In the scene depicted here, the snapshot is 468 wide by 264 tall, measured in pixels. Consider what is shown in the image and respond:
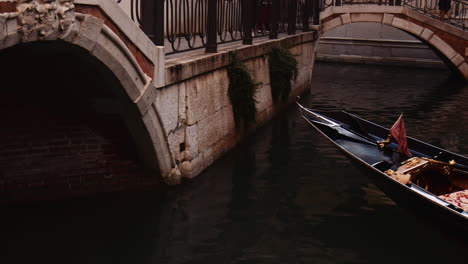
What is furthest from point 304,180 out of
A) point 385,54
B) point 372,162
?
point 385,54

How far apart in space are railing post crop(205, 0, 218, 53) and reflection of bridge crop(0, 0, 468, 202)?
0.01 meters

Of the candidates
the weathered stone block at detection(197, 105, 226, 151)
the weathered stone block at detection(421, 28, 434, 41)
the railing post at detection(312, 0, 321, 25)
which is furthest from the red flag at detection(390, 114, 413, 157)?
the weathered stone block at detection(421, 28, 434, 41)

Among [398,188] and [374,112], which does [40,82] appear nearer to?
[398,188]

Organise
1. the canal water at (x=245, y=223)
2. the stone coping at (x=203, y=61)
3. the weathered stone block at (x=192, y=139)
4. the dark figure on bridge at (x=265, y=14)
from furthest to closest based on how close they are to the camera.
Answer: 1. the dark figure on bridge at (x=265, y=14)
2. the weathered stone block at (x=192, y=139)
3. the stone coping at (x=203, y=61)
4. the canal water at (x=245, y=223)

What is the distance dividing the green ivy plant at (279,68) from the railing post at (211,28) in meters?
2.39

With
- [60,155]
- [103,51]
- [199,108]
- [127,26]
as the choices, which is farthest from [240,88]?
[103,51]

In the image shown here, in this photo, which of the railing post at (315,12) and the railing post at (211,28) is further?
the railing post at (315,12)

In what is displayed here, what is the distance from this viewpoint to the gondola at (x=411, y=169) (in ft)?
14.9

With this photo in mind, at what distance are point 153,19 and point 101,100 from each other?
797 mm

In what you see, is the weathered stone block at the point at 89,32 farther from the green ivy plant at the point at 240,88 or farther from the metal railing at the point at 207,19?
the green ivy plant at the point at 240,88

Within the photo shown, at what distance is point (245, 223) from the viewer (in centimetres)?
514

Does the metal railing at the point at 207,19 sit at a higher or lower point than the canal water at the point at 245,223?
higher

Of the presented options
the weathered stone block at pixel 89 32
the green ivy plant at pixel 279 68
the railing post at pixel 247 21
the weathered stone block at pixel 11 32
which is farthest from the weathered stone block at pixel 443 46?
the weathered stone block at pixel 11 32

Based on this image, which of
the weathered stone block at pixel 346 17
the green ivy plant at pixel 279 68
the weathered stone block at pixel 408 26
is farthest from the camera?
the weathered stone block at pixel 346 17
